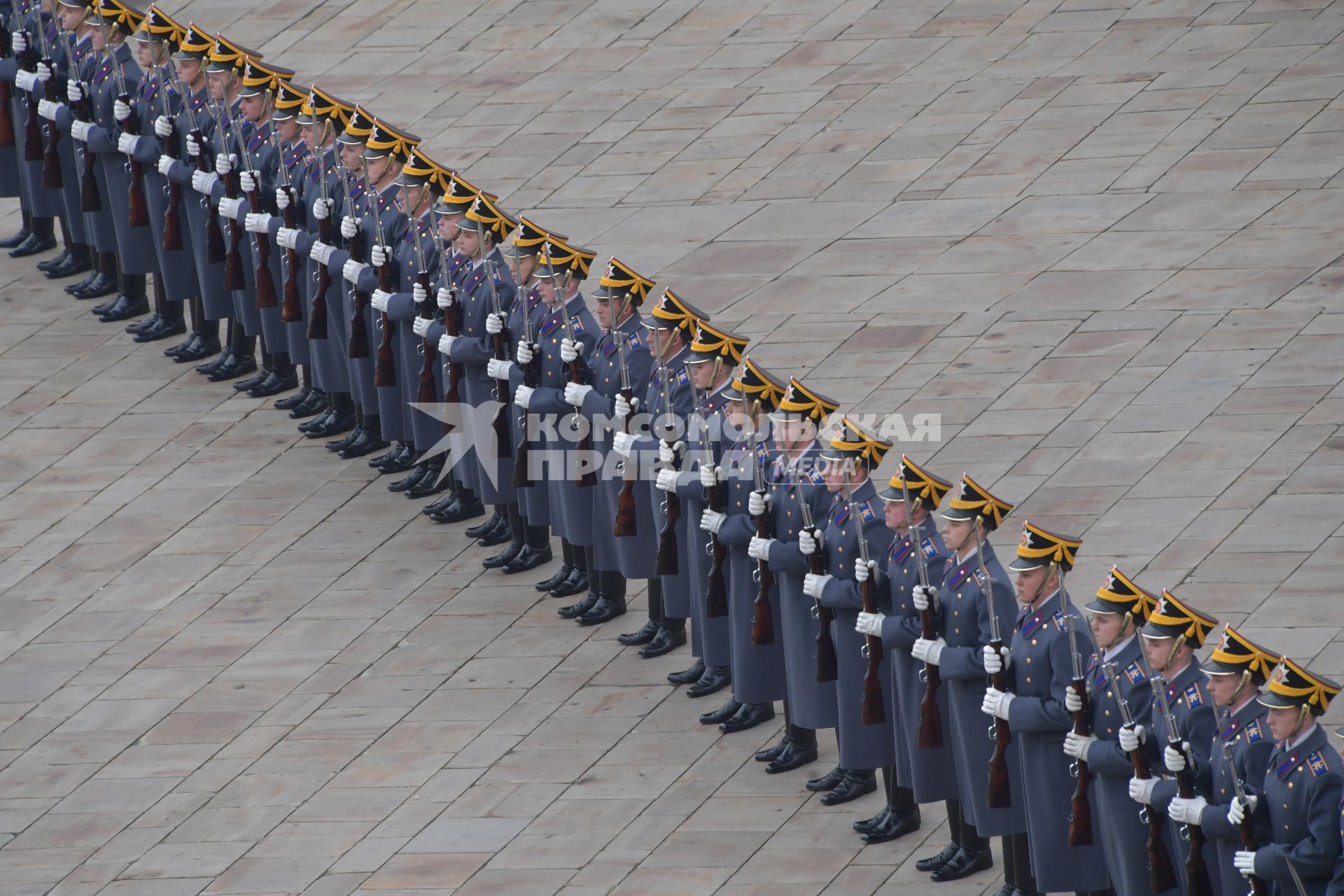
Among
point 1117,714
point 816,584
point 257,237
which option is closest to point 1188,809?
point 1117,714

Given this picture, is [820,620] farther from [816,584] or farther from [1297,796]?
[1297,796]

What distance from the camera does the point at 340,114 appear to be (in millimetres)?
13461

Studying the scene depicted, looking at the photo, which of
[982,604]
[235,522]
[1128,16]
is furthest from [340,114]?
[1128,16]

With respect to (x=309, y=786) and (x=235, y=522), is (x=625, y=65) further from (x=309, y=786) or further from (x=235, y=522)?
(x=309, y=786)

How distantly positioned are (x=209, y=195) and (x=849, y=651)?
5639 mm

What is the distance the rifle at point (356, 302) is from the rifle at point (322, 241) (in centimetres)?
12

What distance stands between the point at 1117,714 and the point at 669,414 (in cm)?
306

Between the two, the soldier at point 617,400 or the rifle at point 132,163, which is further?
the rifle at point 132,163

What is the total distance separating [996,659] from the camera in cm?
939

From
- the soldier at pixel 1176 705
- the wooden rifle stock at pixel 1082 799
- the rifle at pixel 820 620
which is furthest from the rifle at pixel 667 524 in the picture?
the soldier at pixel 1176 705

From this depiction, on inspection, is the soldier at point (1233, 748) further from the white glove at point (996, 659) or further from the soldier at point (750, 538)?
the soldier at point (750, 538)

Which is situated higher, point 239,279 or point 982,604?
point 239,279

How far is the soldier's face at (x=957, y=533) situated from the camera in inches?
380

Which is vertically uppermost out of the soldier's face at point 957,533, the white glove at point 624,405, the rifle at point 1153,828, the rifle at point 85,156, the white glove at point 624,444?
the rifle at point 85,156
